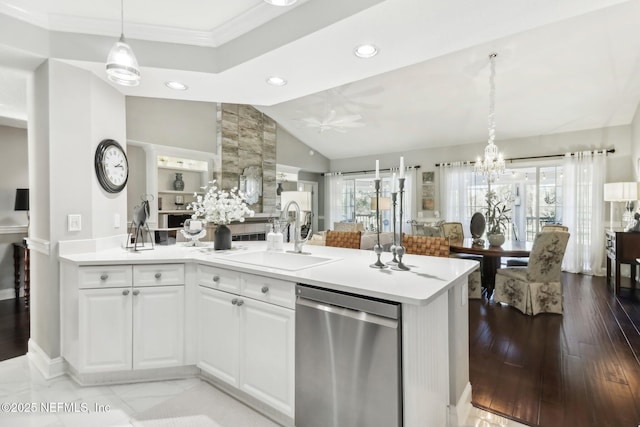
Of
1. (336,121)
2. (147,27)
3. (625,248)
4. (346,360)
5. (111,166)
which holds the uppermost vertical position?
(336,121)

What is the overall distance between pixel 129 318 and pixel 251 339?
0.95 metres

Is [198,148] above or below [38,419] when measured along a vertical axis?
above

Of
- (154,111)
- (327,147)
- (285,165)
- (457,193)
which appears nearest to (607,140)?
(457,193)

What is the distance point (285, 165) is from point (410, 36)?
613cm

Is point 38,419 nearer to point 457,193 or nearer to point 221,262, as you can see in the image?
point 221,262

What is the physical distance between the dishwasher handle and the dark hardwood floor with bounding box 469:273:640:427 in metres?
1.17

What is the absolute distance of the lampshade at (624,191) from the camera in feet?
14.2

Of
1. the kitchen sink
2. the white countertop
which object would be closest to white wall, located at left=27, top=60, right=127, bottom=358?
the white countertop

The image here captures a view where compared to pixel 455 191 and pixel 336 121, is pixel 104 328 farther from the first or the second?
pixel 455 191

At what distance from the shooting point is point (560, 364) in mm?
2432

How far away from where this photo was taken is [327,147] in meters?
8.26

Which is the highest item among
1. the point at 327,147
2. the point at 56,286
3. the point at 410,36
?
the point at 327,147

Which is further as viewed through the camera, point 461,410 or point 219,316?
point 219,316

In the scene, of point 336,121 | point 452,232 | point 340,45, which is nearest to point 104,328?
point 340,45
